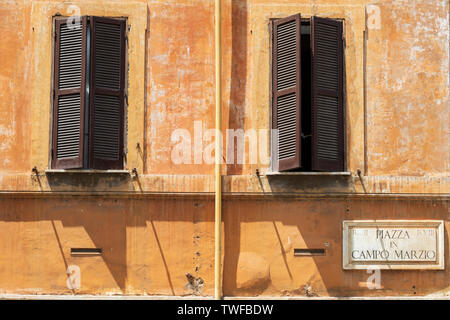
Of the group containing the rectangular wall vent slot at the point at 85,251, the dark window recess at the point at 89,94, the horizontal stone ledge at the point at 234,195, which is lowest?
the rectangular wall vent slot at the point at 85,251

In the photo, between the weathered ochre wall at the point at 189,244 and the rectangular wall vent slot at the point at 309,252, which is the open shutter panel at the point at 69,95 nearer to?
the weathered ochre wall at the point at 189,244

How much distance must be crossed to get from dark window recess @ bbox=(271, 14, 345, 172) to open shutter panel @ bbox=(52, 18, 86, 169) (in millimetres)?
2641

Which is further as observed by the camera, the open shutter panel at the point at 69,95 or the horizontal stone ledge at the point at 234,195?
the horizontal stone ledge at the point at 234,195

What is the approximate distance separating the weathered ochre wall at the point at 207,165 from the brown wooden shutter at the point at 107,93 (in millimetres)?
184

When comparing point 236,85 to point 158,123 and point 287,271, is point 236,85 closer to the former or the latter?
point 158,123

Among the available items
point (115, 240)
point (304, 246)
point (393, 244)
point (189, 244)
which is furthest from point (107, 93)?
point (393, 244)

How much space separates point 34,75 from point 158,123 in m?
1.87

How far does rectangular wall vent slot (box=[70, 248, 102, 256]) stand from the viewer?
1188 centimetres

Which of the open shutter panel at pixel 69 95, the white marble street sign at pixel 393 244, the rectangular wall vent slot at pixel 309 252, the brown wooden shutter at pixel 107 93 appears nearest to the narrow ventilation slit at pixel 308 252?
the rectangular wall vent slot at pixel 309 252

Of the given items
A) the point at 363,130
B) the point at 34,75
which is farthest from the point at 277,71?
the point at 34,75

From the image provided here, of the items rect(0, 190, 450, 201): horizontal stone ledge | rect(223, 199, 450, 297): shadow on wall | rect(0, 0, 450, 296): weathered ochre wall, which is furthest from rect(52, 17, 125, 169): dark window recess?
rect(223, 199, 450, 297): shadow on wall

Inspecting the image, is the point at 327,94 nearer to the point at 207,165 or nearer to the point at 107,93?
the point at 207,165

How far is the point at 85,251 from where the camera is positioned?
1189 centimetres

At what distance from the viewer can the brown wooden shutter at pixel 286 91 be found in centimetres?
1185
